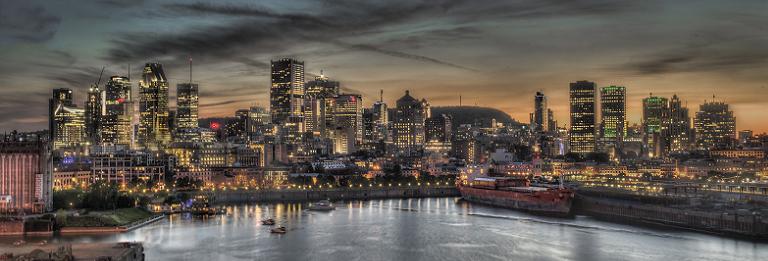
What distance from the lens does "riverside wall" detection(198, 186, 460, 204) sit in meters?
90.1

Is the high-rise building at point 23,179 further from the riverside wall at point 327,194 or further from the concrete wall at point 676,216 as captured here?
the concrete wall at point 676,216

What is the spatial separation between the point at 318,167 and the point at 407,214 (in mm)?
70757

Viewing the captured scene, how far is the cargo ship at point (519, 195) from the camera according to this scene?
72938 mm

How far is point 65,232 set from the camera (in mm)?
52500

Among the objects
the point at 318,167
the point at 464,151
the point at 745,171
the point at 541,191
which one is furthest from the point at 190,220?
the point at 464,151

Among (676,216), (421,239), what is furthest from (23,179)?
(676,216)

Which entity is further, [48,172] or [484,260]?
[48,172]

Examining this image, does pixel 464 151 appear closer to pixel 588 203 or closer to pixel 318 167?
pixel 318 167

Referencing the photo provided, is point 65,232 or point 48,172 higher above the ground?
point 48,172

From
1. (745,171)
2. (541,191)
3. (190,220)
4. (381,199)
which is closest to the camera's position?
(190,220)

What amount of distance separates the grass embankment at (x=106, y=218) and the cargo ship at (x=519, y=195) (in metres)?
36.0

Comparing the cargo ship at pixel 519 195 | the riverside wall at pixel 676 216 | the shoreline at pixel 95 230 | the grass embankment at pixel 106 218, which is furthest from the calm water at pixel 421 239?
the cargo ship at pixel 519 195

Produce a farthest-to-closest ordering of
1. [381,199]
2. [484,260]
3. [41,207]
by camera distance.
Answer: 1. [381,199]
2. [41,207]
3. [484,260]

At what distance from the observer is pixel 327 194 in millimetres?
96125
